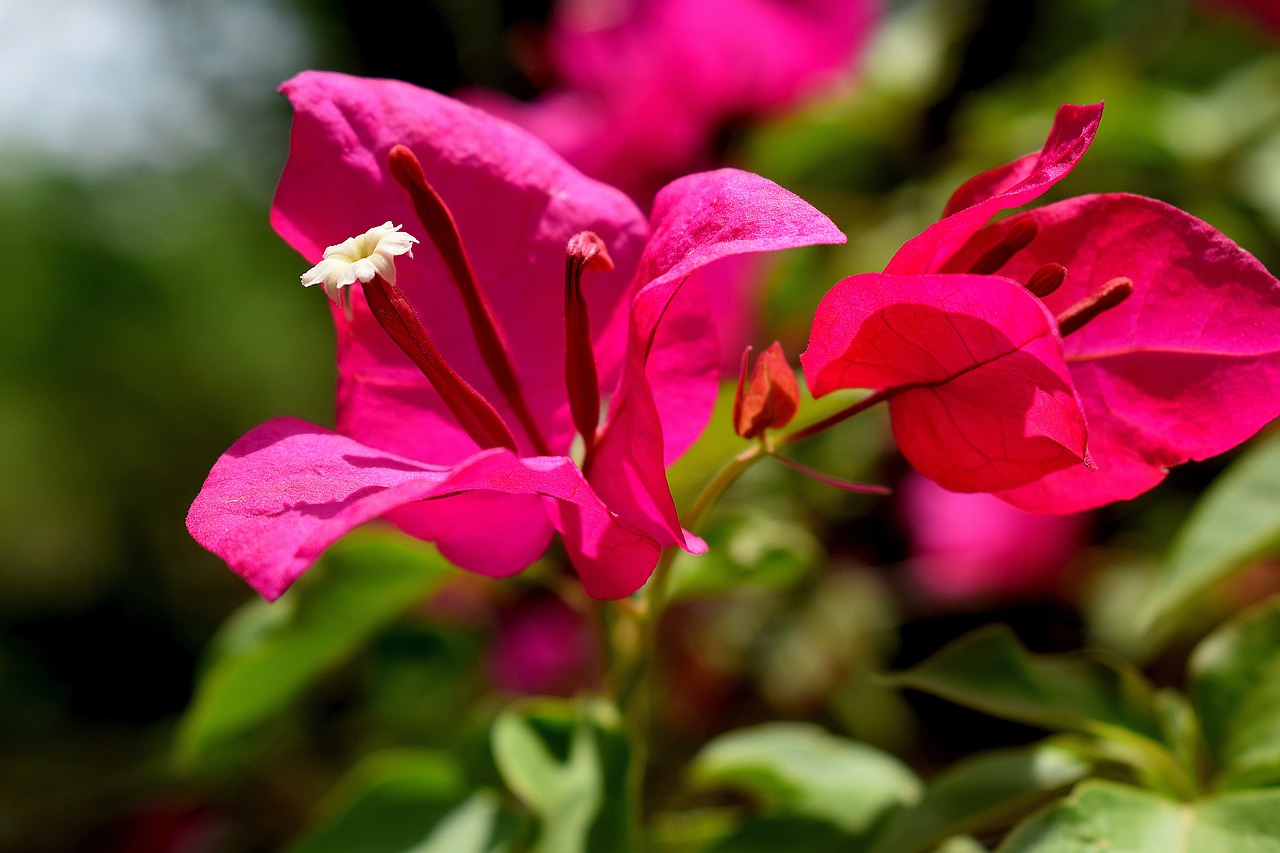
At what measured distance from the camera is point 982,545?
1.03 metres

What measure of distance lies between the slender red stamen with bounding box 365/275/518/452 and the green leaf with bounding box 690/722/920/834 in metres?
0.27

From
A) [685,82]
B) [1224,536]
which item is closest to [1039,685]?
[1224,536]

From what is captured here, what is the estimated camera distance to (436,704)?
35.1 inches

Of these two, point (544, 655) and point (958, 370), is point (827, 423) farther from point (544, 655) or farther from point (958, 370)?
point (544, 655)

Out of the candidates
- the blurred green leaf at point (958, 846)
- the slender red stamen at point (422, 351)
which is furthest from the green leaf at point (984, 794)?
the slender red stamen at point (422, 351)

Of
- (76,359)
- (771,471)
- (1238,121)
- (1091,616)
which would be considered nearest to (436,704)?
(771,471)

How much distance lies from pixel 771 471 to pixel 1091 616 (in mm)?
352

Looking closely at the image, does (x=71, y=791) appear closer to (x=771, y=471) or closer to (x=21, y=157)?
(x=771, y=471)

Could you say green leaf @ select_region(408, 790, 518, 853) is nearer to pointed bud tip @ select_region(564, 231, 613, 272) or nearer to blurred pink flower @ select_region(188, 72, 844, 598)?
blurred pink flower @ select_region(188, 72, 844, 598)

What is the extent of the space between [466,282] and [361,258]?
0.04 metres

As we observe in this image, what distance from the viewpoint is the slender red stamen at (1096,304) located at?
0.33m

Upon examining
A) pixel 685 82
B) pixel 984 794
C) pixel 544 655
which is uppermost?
pixel 685 82

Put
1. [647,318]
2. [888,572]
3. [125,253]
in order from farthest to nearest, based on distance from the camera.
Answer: [125,253], [888,572], [647,318]

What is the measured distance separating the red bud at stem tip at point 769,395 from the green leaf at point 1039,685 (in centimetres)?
A: 14
